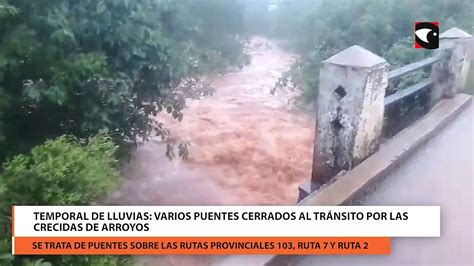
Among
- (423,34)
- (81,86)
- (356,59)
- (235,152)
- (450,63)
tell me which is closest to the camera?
(356,59)

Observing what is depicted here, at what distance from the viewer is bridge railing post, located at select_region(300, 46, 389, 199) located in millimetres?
1818

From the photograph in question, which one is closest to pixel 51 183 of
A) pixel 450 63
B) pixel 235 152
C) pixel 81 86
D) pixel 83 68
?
pixel 83 68

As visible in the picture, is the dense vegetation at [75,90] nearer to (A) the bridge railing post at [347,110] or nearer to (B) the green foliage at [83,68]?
(B) the green foliage at [83,68]

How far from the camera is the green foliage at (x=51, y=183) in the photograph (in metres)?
1.28

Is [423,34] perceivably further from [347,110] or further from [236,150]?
[236,150]

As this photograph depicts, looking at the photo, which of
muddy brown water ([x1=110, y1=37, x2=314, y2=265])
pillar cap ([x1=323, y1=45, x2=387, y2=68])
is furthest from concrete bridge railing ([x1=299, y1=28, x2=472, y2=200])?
muddy brown water ([x1=110, y1=37, x2=314, y2=265])

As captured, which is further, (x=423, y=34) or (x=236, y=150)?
(x=236, y=150)

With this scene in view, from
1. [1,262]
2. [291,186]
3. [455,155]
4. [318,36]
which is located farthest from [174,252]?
[318,36]

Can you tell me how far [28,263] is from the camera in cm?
123

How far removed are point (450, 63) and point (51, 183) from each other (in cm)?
279

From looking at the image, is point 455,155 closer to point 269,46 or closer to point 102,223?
point 102,223

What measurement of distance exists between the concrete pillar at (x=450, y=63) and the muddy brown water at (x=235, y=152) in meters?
1.28

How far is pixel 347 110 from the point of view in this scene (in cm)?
188

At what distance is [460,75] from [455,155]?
1069 millimetres
